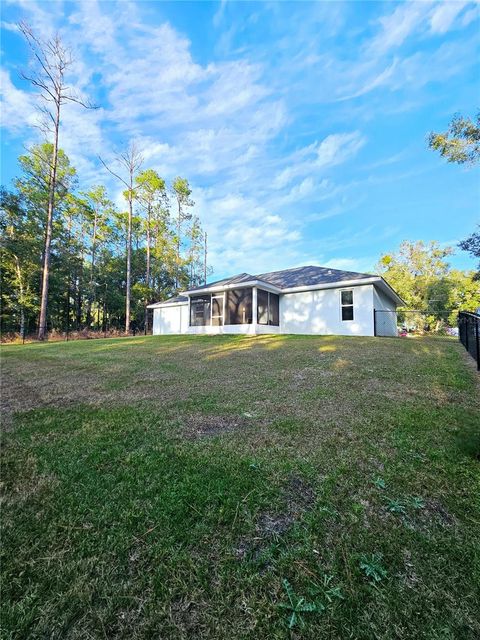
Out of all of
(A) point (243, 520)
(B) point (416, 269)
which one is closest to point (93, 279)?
(A) point (243, 520)

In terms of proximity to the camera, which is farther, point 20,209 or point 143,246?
point 143,246

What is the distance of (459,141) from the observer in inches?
392

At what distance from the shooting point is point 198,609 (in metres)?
1.17

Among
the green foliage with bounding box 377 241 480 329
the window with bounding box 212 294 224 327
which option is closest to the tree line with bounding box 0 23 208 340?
the window with bounding box 212 294 224 327

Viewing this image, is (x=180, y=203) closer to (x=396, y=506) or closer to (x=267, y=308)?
(x=267, y=308)

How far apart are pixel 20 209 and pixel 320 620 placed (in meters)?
26.1

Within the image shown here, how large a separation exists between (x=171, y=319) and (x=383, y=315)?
13.5 metres

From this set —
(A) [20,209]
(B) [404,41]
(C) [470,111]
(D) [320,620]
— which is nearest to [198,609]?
(D) [320,620]

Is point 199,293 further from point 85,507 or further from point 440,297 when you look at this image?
point 440,297

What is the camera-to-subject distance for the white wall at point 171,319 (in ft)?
60.7

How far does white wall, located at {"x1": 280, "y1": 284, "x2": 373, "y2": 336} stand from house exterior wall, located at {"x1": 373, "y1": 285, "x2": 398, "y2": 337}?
78 cm

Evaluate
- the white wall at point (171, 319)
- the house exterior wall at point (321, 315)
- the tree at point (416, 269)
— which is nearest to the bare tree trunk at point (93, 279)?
the white wall at point (171, 319)

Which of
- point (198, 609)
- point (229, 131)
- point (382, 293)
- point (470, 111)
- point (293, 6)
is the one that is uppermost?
point (229, 131)

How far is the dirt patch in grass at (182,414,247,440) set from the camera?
2.75 metres
